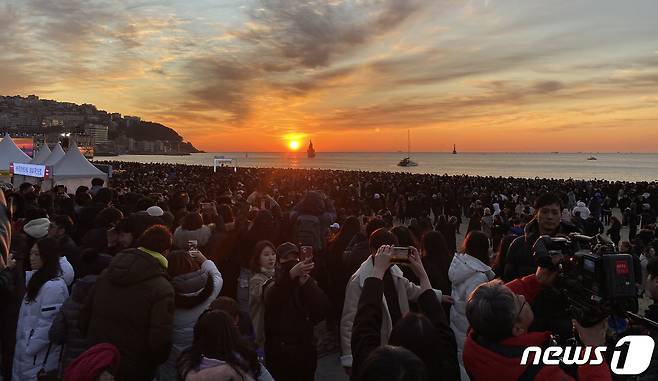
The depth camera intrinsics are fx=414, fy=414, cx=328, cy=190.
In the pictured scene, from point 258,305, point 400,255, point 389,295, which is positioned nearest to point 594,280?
point 400,255

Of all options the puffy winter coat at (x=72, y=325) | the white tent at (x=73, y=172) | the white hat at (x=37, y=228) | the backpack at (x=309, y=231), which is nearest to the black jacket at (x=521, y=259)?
the backpack at (x=309, y=231)

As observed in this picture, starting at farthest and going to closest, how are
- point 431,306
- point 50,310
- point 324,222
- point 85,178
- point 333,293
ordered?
point 85,178, point 324,222, point 333,293, point 50,310, point 431,306

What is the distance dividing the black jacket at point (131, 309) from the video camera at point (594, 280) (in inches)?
89.8

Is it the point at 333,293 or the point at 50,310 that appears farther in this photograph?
the point at 333,293

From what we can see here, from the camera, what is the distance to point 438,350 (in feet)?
5.85

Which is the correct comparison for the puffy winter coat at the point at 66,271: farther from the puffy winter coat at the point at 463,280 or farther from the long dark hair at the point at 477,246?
the long dark hair at the point at 477,246

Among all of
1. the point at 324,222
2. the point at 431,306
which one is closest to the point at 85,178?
the point at 324,222

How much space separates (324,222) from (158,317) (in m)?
3.88

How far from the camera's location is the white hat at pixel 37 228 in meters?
4.11

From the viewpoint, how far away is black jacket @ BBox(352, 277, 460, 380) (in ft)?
5.90

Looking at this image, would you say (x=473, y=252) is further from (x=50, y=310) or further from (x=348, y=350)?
(x=50, y=310)

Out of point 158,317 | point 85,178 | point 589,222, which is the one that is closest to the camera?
point 158,317

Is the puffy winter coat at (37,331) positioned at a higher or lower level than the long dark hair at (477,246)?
lower

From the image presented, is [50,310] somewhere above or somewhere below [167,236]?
below
